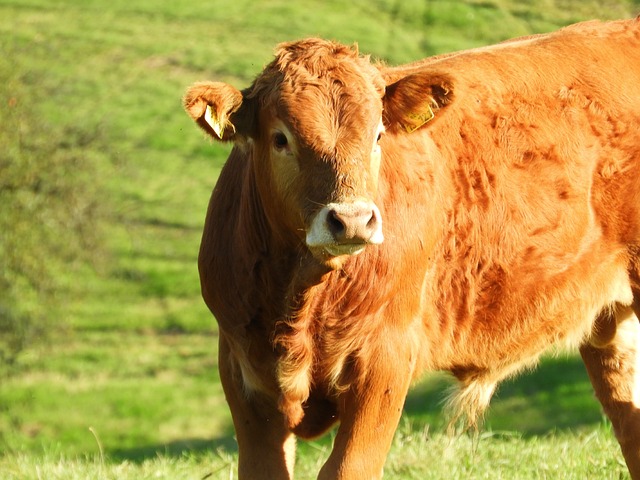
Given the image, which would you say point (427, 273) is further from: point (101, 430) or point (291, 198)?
point (101, 430)

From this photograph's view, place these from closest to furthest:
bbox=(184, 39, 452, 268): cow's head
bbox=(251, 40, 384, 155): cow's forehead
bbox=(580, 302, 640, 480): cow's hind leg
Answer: bbox=(184, 39, 452, 268): cow's head, bbox=(251, 40, 384, 155): cow's forehead, bbox=(580, 302, 640, 480): cow's hind leg

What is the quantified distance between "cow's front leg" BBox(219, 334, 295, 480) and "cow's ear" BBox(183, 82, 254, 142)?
1.22 metres

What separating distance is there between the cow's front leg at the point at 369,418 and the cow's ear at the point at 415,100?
3.77 feet

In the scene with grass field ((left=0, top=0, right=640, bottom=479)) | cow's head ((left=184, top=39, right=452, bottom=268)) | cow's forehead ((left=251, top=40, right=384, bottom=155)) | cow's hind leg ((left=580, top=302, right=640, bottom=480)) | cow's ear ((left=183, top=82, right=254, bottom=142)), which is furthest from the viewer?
grass field ((left=0, top=0, right=640, bottom=479))

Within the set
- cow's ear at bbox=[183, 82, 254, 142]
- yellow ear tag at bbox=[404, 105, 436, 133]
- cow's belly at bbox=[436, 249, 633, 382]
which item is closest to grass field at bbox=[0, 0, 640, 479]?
cow's belly at bbox=[436, 249, 633, 382]

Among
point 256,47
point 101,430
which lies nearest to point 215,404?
point 101,430

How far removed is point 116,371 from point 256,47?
15895mm

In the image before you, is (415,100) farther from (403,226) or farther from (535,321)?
(535,321)

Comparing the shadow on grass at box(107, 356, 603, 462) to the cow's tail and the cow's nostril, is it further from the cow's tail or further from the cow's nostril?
the cow's nostril

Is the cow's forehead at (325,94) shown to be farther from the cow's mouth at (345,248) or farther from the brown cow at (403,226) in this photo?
the cow's mouth at (345,248)

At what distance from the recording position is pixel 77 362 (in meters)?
27.6

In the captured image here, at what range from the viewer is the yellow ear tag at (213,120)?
5082 millimetres

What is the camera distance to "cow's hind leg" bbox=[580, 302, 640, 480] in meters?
7.14

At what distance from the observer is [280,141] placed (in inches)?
200
